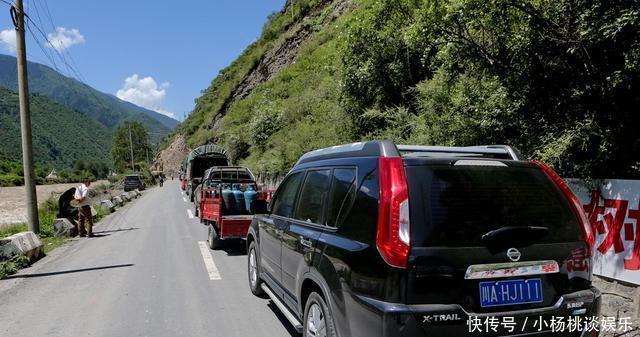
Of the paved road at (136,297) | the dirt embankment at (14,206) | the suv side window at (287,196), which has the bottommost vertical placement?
the dirt embankment at (14,206)

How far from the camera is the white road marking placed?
290 inches

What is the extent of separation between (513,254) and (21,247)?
9475 mm

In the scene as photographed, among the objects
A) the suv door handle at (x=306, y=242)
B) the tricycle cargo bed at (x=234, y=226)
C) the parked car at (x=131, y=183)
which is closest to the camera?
the suv door handle at (x=306, y=242)

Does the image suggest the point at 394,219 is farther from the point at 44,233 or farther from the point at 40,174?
the point at 40,174

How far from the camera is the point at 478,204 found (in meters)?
2.89

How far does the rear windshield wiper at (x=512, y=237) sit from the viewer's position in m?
2.79

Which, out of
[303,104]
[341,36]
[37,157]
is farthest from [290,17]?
[37,157]

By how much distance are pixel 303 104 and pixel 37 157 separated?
14389 centimetres

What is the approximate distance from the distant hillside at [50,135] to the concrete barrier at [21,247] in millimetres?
134502

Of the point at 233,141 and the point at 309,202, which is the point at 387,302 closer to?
the point at 309,202

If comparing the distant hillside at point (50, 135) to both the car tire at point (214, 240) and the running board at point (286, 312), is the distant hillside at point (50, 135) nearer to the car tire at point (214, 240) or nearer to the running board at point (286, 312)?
the car tire at point (214, 240)

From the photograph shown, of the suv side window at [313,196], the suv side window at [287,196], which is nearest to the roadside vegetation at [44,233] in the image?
the suv side window at [287,196]

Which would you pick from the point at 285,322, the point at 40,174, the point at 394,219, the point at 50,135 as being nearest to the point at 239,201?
the point at 285,322

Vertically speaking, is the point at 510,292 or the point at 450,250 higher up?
the point at 450,250
